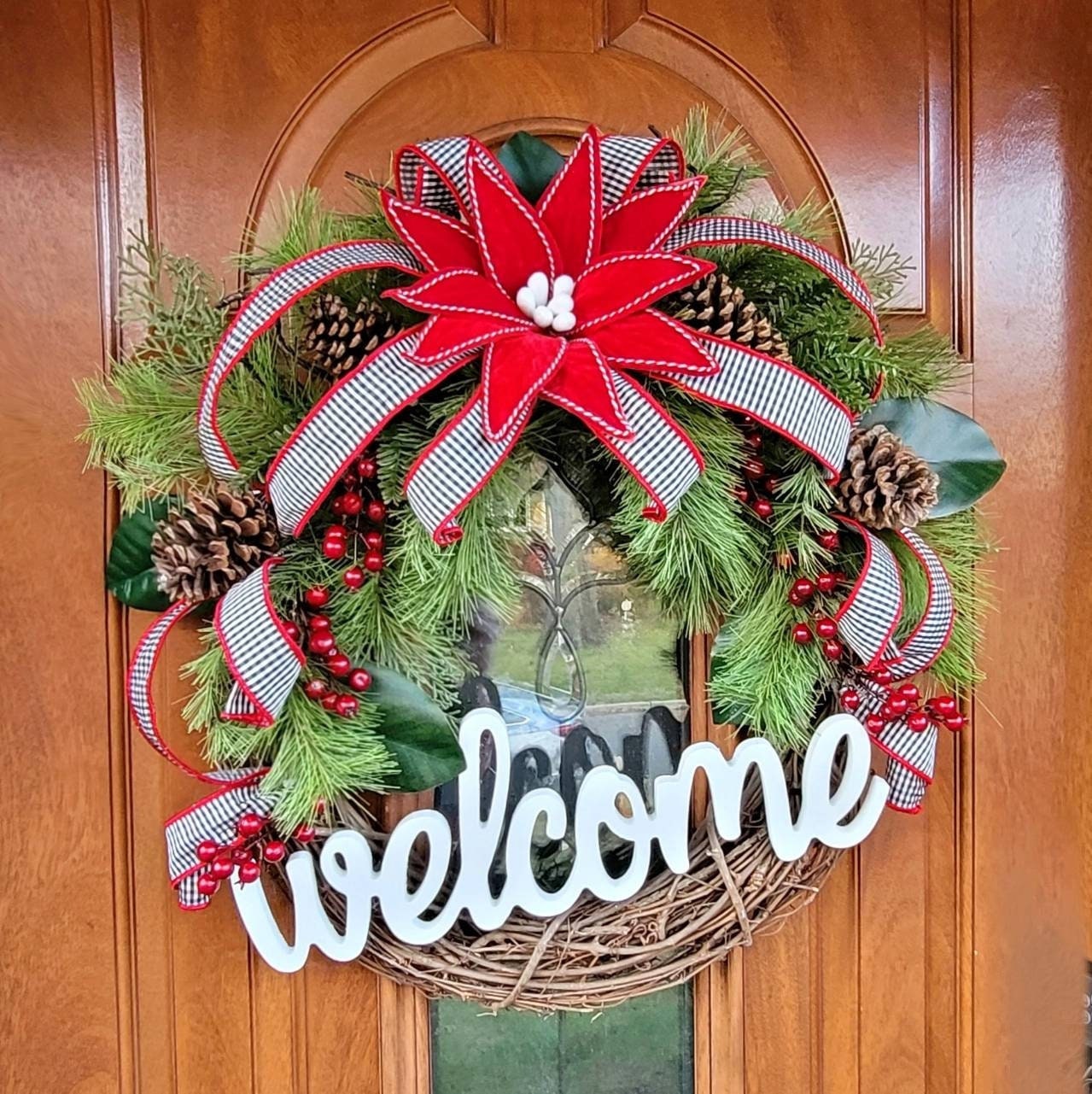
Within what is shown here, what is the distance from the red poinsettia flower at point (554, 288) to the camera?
0.52 meters

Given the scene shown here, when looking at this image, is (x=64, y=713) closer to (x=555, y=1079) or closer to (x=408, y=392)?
(x=408, y=392)

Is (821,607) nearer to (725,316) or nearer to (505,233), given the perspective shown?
(725,316)

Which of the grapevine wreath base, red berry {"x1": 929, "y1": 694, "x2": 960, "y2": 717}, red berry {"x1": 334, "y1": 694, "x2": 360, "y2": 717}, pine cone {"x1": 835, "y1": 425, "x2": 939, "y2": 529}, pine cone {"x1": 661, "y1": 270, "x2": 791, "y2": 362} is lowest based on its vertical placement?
the grapevine wreath base

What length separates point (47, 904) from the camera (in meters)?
0.65

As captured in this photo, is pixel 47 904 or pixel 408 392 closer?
pixel 408 392

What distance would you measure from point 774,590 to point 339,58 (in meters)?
0.51

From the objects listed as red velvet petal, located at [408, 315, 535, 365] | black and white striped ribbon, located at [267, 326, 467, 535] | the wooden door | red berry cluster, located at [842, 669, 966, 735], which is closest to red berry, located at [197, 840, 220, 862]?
the wooden door

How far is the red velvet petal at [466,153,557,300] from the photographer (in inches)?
20.4

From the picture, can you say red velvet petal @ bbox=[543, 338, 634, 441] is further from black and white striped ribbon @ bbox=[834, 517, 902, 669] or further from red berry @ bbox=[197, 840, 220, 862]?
red berry @ bbox=[197, 840, 220, 862]

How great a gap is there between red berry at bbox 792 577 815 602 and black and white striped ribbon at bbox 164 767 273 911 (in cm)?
37

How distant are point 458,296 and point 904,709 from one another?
0.41m

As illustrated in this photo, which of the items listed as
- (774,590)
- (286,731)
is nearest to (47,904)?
(286,731)

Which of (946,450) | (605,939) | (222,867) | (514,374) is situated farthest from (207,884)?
(946,450)

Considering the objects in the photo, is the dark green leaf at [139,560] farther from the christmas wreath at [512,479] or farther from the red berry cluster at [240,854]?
the red berry cluster at [240,854]
